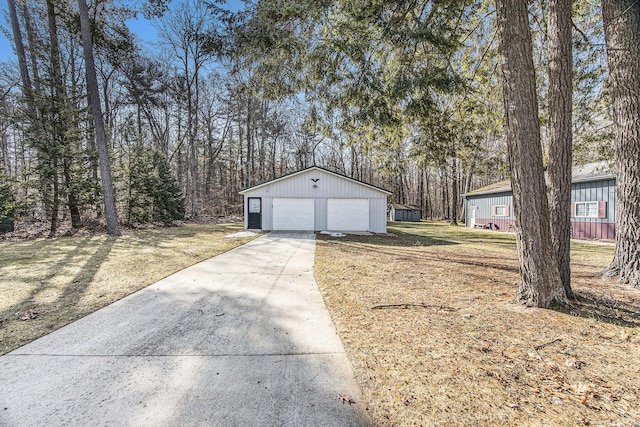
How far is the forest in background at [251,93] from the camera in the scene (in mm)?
5148

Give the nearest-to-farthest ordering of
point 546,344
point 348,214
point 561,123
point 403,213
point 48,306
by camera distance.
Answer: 1. point 546,344
2. point 48,306
3. point 561,123
4. point 348,214
5. point 403,213

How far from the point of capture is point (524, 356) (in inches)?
93.3

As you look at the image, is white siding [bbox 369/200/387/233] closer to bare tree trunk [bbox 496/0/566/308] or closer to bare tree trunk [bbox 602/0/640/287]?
bare tree trunk [bbox 602/0/640/287]

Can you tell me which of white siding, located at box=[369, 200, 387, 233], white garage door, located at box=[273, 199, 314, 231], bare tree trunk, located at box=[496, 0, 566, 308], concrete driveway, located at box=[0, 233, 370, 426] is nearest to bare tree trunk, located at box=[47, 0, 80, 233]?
white garage door, located at box=[273, 199, 314, 231]

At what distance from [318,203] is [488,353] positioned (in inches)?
478

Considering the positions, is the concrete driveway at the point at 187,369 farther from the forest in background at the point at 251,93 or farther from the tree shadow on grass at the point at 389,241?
the tree shadow on grass at the point at 389,241

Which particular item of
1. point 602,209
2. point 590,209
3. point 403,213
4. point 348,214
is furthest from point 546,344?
point 403,213

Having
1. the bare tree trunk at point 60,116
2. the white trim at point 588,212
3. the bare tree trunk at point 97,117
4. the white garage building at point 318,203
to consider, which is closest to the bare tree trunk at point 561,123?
the white garage building at point 318,203

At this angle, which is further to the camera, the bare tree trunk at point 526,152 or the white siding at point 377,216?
the white siding at point 377,216

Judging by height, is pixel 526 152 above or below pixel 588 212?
above

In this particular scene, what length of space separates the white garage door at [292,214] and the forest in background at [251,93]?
443cm

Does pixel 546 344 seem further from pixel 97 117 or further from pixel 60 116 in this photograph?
pixel 60 116

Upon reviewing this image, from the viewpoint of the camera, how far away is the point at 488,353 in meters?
2.40

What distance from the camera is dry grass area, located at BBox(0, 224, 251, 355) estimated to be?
3.19m
